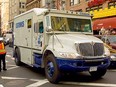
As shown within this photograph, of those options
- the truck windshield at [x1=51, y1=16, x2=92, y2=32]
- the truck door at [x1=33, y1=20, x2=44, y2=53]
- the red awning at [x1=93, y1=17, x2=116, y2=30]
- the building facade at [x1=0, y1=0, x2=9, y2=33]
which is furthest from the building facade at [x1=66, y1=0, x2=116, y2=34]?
the building facade at [x1=0, y1=0, x2=9, y2=33]

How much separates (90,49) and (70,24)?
1.82 m

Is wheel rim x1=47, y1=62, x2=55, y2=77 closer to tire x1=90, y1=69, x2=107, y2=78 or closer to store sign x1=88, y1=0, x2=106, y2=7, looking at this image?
tire x1=90, y1=69, x2=107, y2=78

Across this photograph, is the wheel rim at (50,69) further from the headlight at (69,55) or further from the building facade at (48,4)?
the building facade at (48,4)

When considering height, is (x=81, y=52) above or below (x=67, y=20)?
below

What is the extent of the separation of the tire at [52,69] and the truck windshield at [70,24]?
123cm

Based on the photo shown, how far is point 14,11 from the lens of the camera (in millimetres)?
95000

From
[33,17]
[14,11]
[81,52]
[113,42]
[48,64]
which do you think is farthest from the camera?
[14,11]

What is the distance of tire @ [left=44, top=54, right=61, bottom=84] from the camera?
34.2ft

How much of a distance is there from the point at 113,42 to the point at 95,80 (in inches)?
227

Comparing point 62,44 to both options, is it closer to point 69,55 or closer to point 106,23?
point 69,55

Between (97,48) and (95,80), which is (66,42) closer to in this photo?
(97,48)

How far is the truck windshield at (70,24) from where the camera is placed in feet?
37.8

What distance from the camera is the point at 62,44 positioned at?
1059 centimetres

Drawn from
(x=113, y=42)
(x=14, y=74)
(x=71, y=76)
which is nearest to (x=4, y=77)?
(x=14, y=74)
